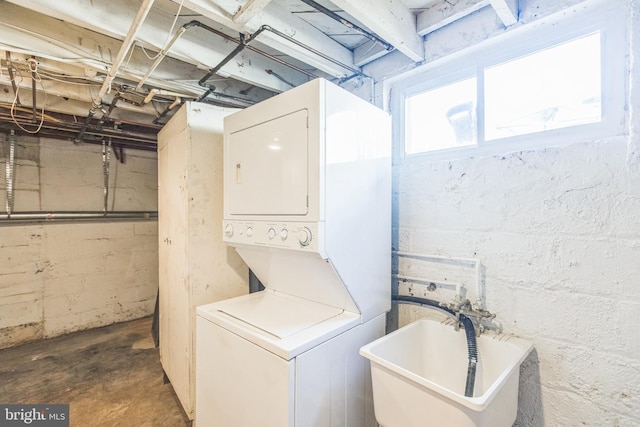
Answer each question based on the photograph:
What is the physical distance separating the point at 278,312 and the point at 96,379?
6.91 ft

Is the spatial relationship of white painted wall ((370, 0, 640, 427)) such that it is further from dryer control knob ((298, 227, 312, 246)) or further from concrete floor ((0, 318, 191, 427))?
concrete floor ((0, 318, 191, 427))

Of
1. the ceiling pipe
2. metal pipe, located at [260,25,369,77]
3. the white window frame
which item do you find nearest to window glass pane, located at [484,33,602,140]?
the white window frame

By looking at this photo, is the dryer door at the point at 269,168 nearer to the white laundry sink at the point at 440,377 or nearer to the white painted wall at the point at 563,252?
the white laundry sink at the point at 440,377

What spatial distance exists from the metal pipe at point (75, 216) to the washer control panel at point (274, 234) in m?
2.79

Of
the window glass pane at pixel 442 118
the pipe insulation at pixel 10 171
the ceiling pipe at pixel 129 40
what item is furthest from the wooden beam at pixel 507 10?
the pipe insulation at pixel 10 171

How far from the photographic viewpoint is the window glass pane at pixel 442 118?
160cm

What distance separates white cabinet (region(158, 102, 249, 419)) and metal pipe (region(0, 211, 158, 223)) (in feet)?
6.70

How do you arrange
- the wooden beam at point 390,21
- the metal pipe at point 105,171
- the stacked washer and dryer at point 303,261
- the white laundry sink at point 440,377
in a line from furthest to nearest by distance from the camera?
the metal pipe at point 105,171, the wooden beam at point 390,21, the stacked washer and dryer at point 303,261, the white laundry sink at point 440,377

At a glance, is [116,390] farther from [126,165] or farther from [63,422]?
[126,165]

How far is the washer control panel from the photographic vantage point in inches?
46.9

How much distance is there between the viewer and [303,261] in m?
1.37

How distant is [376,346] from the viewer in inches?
49.4

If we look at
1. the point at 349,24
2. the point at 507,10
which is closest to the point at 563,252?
the point at 507,10

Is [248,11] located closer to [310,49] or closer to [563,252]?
[310,49]
